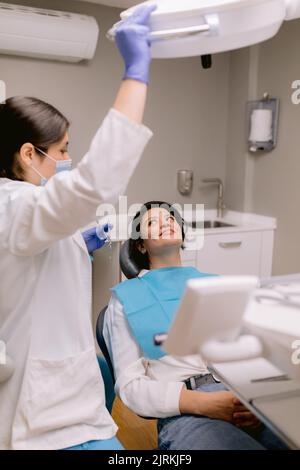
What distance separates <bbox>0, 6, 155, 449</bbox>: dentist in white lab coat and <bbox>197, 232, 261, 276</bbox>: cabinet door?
175 centimetres

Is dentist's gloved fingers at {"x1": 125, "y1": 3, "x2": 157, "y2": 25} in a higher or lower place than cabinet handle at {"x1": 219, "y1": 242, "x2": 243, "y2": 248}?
higher

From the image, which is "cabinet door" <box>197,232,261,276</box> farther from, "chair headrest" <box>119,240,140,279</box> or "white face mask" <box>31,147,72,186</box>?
"white face mask" <box>31,147,72,186</box>

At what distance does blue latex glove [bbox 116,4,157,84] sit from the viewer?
815 mm

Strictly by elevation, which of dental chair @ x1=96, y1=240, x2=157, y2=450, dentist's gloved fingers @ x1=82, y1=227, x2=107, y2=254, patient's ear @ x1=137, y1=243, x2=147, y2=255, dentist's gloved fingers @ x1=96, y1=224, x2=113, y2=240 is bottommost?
dental chair @ x1=96, y1=240, x2=157, y2=450

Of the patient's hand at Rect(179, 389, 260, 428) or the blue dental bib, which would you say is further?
the blue dental bib

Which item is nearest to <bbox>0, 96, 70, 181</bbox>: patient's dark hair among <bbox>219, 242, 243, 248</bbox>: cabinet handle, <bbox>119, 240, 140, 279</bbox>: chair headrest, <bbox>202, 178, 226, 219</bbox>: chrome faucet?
<bbox>119, 240, 140, 279</bbox>: chair headrest

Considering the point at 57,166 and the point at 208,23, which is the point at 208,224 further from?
the point at 208,23

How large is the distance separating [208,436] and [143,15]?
3.37 feet

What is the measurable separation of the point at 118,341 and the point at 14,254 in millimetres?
562

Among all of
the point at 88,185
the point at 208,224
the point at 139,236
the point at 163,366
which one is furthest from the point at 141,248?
the point at 208,224

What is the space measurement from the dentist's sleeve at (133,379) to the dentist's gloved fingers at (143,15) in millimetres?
922

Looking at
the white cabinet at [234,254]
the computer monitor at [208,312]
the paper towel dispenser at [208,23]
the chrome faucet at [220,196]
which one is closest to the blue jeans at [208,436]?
the computer monitor at [208,312]

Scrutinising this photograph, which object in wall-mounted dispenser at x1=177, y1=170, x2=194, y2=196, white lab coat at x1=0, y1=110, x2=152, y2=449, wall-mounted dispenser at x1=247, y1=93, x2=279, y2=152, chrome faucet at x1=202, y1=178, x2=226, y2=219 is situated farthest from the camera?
chrome faucet at x1=202, y1=178, x2=226, y2=219

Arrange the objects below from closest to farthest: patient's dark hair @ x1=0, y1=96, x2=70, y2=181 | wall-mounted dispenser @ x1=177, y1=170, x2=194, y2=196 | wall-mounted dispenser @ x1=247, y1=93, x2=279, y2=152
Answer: patient's dark hair @ x1=0, y1=96, x2=70, y2=181 → wall-mounted dispenser @ x1=247, y1=93, x2=279, y2=152 → wall-mounted dispenser @ x1=177, y1=170, x2=194, y2=196
